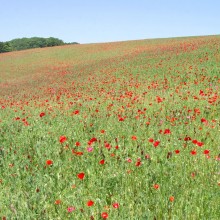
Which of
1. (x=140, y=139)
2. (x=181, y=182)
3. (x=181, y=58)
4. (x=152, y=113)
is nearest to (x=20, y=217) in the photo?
(x=181, y=182)

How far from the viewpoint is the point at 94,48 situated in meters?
48.8

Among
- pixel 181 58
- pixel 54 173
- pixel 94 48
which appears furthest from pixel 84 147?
pixel 94 48

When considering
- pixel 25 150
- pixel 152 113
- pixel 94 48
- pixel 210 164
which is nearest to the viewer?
pixel 210 164

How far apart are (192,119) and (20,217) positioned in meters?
4.67

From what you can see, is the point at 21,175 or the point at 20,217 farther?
the point at 21,175

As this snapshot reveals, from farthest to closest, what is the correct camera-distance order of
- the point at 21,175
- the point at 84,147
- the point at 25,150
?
the point at 25,150, the point at 84,147, the point at 21,175

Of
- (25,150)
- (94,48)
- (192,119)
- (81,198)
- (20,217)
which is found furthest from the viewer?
(94,48)

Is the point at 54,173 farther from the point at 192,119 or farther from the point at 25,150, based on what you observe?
the point at 192,119

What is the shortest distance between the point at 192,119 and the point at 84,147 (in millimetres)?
2733

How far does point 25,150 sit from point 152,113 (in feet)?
11.9

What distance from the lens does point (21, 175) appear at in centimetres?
441

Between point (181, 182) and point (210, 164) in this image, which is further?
point (210, 164)

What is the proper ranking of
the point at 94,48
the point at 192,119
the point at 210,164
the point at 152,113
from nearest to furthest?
the point at 210,164
the point at 192,119
the point at 152,113
the point at 94,48

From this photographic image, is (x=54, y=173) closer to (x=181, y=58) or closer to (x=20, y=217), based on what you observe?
(x=20, y=217)
